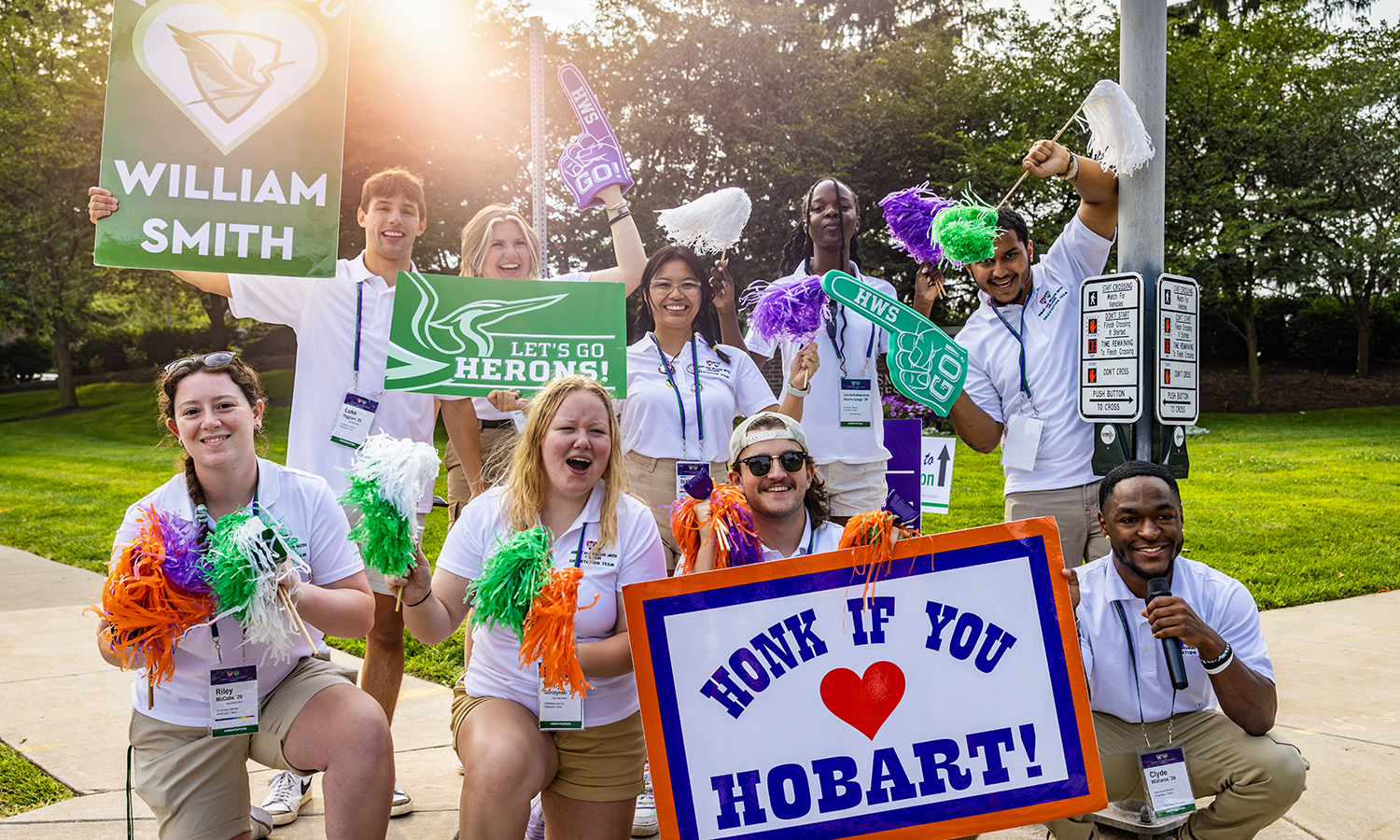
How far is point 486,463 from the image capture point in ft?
13.3

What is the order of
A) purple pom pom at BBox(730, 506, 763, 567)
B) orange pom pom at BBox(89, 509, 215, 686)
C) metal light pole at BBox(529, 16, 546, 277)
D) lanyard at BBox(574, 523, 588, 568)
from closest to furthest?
1. orange pom pom at BBox(89, 509, 215, 686)
2. purple pom pom at BBox(730, 506, 763, 567)
3. lanyard at BBox(574, 523, 588, 568)
4. metal light pole at BBox(529, 16, 546, 277)

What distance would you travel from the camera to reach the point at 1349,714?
436 cm

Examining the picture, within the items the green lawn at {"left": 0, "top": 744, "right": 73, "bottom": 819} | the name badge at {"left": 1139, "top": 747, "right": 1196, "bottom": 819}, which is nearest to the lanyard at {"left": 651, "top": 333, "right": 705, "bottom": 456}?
the name badge at {"left": 1139, "top": 747, "right": 1196, "bottom": 819}

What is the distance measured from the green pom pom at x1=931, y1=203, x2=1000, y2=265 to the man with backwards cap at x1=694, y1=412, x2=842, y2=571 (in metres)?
1.06

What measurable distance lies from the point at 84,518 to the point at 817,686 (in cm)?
1017

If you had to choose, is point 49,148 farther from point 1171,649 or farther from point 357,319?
point 1171,649

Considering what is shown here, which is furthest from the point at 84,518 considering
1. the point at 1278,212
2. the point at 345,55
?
the point at 1278,212

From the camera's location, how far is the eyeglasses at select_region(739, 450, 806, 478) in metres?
2.93

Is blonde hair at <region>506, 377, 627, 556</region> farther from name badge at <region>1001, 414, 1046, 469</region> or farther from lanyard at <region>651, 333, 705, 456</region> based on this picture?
name badge at <region>1001, 414, 1046, 469</region>

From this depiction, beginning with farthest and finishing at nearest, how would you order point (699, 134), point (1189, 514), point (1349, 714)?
point (699, 134) < point (1189, 514) < point (1349, 714)

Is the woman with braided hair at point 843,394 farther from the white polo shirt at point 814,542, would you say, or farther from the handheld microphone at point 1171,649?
the handheld microphone at point 1171,649

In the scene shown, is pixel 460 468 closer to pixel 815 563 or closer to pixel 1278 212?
pixel 815 563

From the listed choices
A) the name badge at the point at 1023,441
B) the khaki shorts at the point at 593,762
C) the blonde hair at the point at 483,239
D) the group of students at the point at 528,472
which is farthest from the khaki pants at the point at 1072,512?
the blonde hair at the point at 483,239

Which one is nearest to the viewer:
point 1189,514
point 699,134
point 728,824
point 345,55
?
point 728,824
